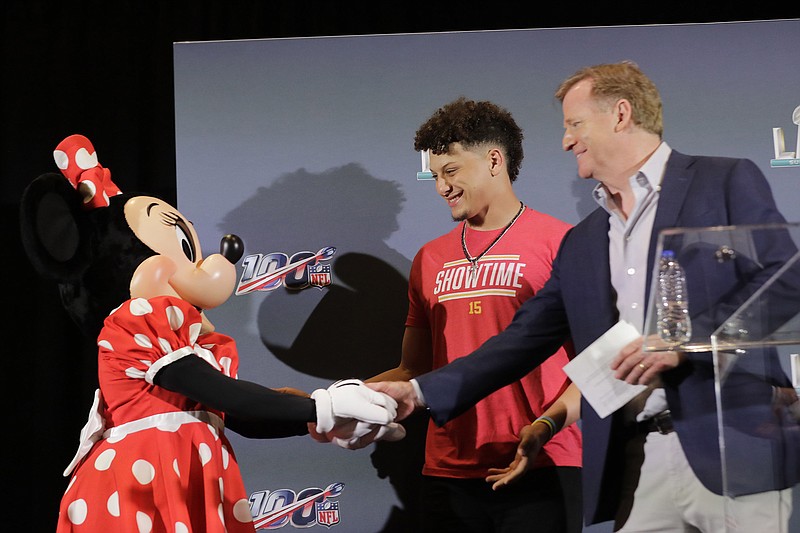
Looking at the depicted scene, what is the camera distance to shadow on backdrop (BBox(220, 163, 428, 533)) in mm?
2893

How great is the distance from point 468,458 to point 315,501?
558 millimetres

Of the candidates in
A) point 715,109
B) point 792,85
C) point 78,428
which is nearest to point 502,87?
point 715,109

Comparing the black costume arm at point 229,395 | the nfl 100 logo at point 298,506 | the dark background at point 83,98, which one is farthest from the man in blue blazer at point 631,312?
the dark background at point 83,98

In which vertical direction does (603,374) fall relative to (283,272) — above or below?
below

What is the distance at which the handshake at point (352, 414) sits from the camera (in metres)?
2.04

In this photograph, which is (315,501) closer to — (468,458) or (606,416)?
(468,458)

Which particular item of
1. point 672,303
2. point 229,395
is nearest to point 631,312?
point 672,303

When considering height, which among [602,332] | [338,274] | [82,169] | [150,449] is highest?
[82,169]

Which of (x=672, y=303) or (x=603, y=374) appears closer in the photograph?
(x=672, y=303)

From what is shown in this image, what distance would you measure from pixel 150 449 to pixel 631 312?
124cm

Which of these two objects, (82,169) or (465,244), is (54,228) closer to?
(82,169)

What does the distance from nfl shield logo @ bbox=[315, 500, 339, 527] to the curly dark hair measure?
121 centimetres

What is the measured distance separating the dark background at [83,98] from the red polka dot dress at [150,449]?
1205 millimetres

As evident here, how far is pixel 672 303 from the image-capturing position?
55.0 inches
